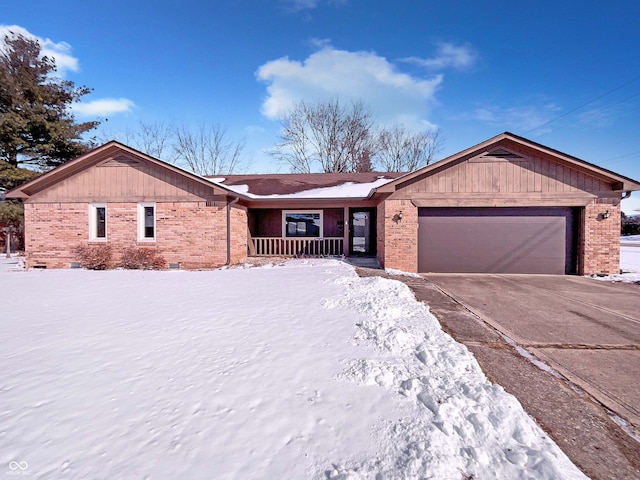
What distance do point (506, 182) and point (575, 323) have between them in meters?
5.96

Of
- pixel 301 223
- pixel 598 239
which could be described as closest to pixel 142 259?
pixel 301 223

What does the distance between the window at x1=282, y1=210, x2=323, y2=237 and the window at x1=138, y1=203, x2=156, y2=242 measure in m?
5.31

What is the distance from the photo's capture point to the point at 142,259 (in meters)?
10.5

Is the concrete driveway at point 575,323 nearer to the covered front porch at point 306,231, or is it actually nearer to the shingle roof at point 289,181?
the covered front porch at point 306,231

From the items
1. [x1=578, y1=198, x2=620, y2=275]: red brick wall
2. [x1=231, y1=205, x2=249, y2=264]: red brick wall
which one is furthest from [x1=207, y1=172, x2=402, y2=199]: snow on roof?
[x1=578, y1=198, x2=620, y2=275]: red brick wall

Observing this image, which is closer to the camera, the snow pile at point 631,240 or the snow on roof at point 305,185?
the snow on roof at point 305,185

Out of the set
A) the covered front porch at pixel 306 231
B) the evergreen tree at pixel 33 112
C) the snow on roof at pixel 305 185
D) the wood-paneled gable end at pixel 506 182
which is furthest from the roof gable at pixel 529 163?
the evergreen tree at pixel 33 112

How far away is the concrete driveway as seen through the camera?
9.99 ft

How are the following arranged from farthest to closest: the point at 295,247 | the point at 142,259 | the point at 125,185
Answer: the point at 295,247, the point at 125,185, the point at 142,259

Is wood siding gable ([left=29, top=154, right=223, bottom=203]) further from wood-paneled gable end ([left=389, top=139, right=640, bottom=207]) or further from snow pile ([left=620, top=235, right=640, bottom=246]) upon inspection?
snow pile ([left=620, top=235, right=640, bottom=246])

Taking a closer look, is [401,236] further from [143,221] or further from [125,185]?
[125,185]

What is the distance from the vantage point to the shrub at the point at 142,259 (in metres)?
10.5

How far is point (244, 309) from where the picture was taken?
206 inches

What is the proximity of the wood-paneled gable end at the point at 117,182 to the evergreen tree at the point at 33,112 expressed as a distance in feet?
32.4
